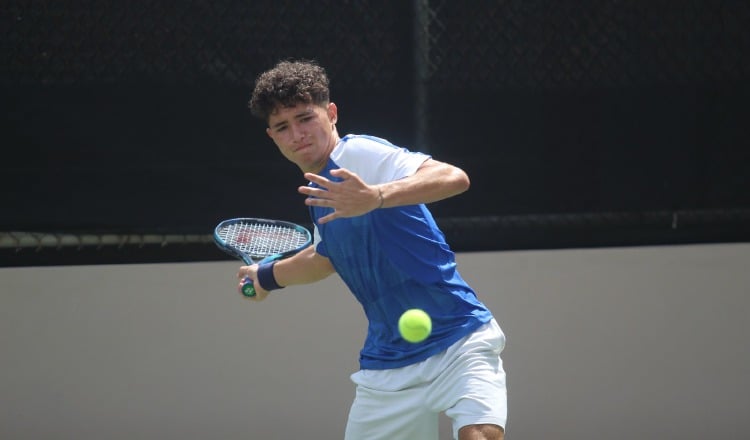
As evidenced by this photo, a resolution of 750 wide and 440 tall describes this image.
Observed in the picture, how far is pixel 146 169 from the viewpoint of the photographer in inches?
172

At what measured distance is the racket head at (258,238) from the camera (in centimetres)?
363

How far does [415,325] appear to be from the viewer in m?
2.94

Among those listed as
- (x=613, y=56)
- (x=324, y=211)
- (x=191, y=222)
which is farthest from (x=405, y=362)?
(x=613, y=56)

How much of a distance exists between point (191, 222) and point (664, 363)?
6.44 feet

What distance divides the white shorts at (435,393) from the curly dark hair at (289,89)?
0.76m

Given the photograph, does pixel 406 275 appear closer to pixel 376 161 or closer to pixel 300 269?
→ pixel 376 161

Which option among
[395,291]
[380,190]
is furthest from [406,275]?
[380,190]

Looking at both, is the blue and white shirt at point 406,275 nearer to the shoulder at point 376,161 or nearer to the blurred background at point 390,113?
the shoulder at point 376,161

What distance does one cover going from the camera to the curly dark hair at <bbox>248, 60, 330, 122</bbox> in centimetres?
305

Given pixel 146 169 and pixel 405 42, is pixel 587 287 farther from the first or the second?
pixel 146 169

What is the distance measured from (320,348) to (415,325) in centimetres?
165

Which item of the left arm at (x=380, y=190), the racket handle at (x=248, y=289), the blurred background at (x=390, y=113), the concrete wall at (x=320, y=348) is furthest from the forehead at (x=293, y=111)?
the concrete wall at (x=320, y=348)

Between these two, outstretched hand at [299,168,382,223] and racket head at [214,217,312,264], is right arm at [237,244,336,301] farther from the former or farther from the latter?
outstretched hand at [299,168,382,223]

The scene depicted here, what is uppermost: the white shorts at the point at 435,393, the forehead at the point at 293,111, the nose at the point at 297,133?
the forehead at the point at 293,111
